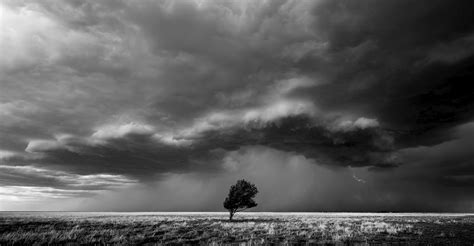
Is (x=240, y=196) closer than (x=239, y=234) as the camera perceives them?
No

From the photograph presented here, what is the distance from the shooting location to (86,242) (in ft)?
75.7

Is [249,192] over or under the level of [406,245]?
over

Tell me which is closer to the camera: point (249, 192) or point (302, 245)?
point (302, 245)

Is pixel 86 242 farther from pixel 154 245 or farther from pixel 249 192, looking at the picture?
pixel 249 192

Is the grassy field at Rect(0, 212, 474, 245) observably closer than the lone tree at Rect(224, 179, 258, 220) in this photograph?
Yes

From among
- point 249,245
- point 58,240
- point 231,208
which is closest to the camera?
point 249,245

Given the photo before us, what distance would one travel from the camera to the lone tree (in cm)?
Answer: 5975

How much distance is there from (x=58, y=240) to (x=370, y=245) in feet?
80.0

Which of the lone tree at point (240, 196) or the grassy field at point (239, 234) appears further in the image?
the lone tree at point (240, 196)

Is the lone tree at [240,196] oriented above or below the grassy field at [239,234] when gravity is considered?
above

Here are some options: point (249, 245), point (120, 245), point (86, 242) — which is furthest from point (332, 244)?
point (86, 242)

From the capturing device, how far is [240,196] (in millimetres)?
59906

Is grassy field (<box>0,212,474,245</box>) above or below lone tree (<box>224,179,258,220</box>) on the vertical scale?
below

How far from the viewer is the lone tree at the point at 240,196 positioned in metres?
59.8
